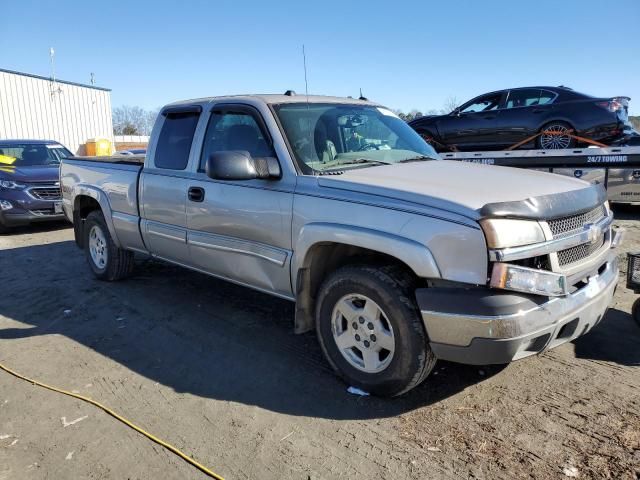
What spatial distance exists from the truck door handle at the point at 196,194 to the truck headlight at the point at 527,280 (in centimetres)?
258

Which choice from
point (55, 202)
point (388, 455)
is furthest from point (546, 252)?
point (55, 202)

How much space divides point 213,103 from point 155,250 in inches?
64.5

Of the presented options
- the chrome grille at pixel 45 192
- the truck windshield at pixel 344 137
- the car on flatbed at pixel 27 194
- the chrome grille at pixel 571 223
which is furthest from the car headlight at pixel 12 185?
the chrome grille at pixel 571 223

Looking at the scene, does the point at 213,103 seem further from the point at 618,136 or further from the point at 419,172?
the point at 618,136

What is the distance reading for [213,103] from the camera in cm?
446

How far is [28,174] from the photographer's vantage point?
9.82 m

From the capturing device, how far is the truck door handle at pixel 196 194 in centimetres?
430

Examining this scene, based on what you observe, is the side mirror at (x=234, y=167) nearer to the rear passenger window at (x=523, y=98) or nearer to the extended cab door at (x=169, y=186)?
the extended cab door at (x=169, y=186)

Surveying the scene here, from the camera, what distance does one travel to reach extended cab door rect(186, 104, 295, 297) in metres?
3.71

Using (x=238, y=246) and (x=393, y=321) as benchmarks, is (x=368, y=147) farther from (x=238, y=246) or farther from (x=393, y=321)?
(x=393, y=321)

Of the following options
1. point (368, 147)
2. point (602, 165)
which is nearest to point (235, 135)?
point (368, 147)

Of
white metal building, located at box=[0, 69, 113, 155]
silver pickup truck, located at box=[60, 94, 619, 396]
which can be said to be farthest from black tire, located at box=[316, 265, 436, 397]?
white metal building, located at box=[0, 69, 113, 155]

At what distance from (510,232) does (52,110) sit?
1382 inches

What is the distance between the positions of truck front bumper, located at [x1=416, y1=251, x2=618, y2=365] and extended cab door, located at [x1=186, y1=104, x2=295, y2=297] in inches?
49.2
